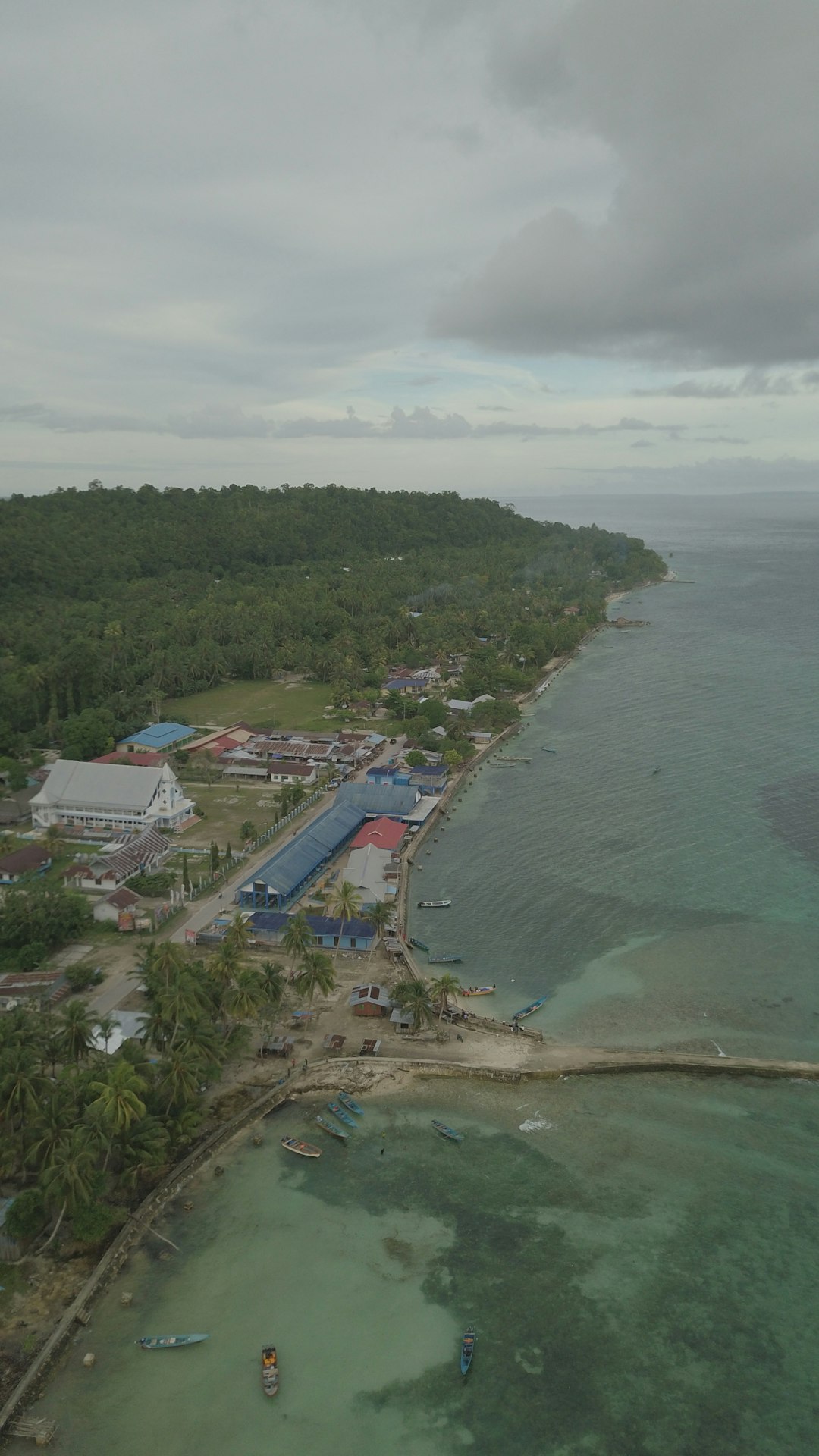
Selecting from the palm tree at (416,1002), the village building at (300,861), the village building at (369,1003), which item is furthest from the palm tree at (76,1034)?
the village building at (300,861)

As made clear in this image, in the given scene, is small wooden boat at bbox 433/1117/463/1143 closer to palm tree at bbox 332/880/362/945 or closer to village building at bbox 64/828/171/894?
palm tree at bbox 332/880/362/945

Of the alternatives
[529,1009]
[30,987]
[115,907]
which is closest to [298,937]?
[529,1009]

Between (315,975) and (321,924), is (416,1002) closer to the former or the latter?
(315,975)

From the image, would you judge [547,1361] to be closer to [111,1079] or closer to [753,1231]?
[753,1231]

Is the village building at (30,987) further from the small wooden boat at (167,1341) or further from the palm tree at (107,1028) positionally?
the small wooden boat at (167,1341)

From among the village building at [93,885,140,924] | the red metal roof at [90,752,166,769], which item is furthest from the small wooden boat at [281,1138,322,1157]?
the red metal roof at [90,752,166,769]

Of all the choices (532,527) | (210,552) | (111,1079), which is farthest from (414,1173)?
(532,527)

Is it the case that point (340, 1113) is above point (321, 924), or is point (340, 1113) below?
below
